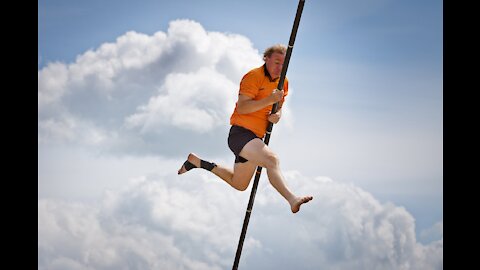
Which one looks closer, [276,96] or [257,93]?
[276,96]

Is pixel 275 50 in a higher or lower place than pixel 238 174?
higher

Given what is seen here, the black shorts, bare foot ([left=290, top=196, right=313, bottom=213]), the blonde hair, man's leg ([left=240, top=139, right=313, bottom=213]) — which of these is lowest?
bare foot ([left=290, top=196, right=313, bottom=213])

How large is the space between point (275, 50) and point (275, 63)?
14 centimetres

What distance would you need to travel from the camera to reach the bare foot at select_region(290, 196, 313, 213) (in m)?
5.37

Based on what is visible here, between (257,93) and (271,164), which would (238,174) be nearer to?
(271,164)

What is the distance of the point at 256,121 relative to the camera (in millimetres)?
6059

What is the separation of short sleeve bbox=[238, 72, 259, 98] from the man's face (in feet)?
0.68

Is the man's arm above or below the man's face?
below

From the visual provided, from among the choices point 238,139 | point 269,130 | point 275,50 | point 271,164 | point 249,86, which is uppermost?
point 275,50

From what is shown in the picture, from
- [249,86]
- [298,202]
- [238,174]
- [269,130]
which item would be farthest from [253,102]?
[298,202]

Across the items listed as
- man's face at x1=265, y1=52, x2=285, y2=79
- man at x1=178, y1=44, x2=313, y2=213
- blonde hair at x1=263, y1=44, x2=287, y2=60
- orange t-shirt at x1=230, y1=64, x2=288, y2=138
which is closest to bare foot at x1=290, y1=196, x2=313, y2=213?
man at x1=178, y1=44, x2=313, y2=213

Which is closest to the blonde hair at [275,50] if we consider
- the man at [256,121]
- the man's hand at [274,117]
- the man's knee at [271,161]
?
the man at [256,121]

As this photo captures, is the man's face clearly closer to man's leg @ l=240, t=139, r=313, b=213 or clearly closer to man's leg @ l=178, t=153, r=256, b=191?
man's leg @ l=240, t=139, r=313, b=213

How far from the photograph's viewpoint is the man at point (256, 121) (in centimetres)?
572
